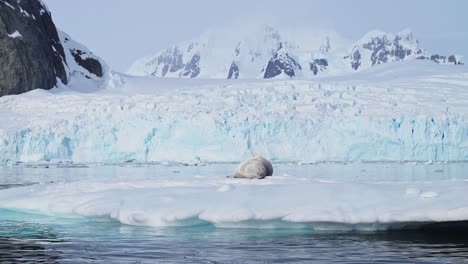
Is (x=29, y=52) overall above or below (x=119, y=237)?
above

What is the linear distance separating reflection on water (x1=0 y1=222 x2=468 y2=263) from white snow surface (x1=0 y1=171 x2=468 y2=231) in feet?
0.47

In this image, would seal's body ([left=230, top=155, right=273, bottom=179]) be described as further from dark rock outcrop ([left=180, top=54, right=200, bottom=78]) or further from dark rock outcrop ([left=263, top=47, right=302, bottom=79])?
dark rock outcrop ([left=180, top=54, right=200, bottom=78])

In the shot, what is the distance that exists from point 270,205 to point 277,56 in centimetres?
12532

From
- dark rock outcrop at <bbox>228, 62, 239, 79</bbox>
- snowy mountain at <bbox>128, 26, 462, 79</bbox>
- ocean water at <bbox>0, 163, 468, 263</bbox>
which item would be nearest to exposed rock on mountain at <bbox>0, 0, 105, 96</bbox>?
ocean water at <bbox>0, 163, 468, 263</bbox>

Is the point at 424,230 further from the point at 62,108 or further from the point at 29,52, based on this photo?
the point at 29,52

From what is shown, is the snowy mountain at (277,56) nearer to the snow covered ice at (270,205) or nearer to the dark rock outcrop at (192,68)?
the dark rock outcrop at (192,68)

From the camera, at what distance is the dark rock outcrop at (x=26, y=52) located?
135 feet

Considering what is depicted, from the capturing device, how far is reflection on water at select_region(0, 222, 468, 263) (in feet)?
17.7

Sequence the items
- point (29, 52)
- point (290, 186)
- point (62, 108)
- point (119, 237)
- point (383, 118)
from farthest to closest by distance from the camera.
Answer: point (29, 52) → point (62, 108) → point (383, 118) → point (290, 186) → point (119, 237)

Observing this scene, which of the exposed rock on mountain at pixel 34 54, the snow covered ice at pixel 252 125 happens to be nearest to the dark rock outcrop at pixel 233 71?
the exposed rock on mountain at pixel 34 54

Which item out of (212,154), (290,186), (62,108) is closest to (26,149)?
(62,108)

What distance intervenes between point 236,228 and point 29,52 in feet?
127

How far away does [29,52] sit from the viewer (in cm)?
4303

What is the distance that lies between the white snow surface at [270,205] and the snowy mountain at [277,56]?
10720 cm
